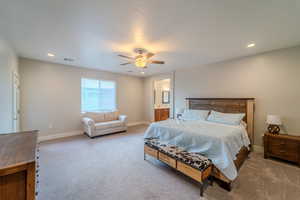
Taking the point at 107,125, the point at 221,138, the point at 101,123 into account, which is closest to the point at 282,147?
the point at 221,138

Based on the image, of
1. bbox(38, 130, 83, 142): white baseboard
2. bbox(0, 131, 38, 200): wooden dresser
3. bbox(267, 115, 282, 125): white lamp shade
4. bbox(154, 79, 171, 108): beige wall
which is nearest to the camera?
bbox(0, 131, 38, 200): wooden dresser

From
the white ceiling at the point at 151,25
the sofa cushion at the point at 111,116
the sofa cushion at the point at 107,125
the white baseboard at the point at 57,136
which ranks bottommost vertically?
the white baseboard at the point at 57,136

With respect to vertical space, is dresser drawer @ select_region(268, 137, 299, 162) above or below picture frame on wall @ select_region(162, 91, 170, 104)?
below

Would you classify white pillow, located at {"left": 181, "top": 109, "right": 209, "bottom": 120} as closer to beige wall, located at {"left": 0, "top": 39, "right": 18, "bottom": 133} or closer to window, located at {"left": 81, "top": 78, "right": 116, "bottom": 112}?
window, located at {"left": 81, "top": 78, "right": 116, "bottom": 112}

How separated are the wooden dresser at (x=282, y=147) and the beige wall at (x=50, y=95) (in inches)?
228

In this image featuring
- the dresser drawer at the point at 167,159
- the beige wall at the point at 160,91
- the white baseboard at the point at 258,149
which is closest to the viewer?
the dresser drawer at the point at 167,159

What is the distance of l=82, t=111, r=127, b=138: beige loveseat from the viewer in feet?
14.3

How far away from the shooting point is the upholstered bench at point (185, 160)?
187 cm

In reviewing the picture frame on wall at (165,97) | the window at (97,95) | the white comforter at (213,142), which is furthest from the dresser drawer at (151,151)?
the picture frame on wall at (165,97)

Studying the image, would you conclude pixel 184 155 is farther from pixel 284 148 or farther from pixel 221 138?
pixel 284 148

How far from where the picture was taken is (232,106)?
3.68m

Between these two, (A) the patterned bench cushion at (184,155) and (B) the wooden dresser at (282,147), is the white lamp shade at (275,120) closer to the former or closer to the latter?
(B) the wooden dresser at (282,147)

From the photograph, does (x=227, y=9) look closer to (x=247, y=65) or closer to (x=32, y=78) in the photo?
(x=247, y=65)

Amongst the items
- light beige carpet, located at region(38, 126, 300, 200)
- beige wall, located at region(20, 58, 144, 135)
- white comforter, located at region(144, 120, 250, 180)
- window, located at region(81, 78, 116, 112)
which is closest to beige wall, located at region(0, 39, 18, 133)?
light beige carpet, located at region(38, 126, 300, 200)
